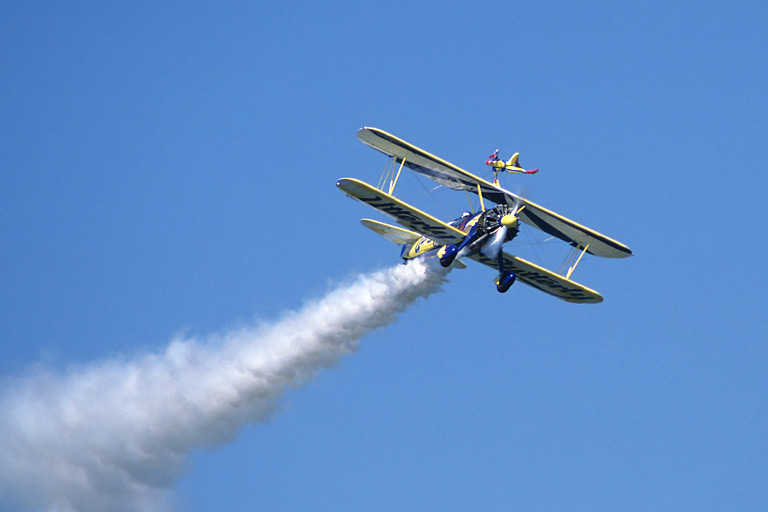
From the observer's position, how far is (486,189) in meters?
47.5

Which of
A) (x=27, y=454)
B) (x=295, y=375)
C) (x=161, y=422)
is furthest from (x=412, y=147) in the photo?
(x=27, y=454)

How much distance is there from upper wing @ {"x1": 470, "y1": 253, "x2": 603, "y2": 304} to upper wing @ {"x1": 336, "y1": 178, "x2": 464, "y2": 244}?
2496 mm

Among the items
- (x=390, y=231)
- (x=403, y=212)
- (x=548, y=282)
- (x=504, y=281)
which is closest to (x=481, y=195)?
(x=504, y=281)

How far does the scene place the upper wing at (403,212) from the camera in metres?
44.3

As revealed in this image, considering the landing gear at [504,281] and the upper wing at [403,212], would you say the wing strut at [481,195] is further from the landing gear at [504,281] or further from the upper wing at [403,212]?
the landing gear at [504,281]

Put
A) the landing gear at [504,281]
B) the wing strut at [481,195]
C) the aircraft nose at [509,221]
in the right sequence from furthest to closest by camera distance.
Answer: the landing gear at [504,281] < the wing strut at [481,195] < the aircraft nose at [509,221]

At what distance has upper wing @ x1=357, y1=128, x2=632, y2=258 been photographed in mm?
46312

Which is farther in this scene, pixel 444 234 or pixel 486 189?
pixel 486 189

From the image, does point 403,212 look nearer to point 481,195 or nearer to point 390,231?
point 481,195

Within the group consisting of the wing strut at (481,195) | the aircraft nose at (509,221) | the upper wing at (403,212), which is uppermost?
the wing strut at (481,195)

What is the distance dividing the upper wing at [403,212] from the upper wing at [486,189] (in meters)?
1.94

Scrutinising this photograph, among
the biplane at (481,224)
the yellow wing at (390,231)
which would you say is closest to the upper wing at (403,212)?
the biplane at (481,224)

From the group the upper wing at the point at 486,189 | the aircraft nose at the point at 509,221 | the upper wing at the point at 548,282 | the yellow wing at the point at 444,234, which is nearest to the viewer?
the yellow wing at the point at 444,234

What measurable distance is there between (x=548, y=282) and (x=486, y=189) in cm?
474
